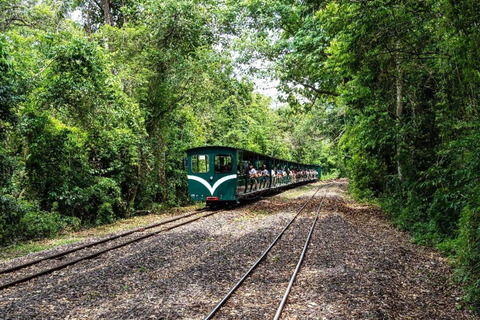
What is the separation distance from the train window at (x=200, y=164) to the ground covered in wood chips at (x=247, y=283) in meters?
7.02

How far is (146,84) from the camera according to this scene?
17797 mm

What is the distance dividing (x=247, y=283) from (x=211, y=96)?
1373cm

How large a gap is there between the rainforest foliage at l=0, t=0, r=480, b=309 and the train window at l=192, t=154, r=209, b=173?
2706 millimetres

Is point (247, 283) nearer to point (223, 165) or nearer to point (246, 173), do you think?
point (223, 165)

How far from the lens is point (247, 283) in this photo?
20.5ft

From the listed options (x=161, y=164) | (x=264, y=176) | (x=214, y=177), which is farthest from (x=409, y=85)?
(x=161, y=164)

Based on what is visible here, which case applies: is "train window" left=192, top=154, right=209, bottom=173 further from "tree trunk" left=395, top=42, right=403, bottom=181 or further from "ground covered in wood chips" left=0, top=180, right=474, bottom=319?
"tree trunk" left=395, top=42, right=403, bottom=181

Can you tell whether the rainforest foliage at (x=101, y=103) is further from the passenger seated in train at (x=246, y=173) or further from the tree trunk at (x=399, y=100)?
the tree trunk at (x=399, y=100)

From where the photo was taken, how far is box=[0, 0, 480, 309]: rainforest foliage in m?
8.34

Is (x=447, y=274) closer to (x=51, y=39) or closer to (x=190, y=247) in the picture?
(x=190, y=247)

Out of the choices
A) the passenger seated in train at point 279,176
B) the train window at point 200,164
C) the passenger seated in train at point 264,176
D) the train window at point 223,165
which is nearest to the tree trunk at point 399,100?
the train window at point 223,165

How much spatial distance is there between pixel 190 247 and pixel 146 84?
1095 centimetres

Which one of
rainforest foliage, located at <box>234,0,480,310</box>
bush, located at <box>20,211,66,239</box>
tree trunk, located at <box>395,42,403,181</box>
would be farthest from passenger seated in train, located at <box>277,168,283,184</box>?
bush, located at <box>20,211,66,239</box>

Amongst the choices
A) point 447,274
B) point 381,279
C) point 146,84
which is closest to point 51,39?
point 146,84
